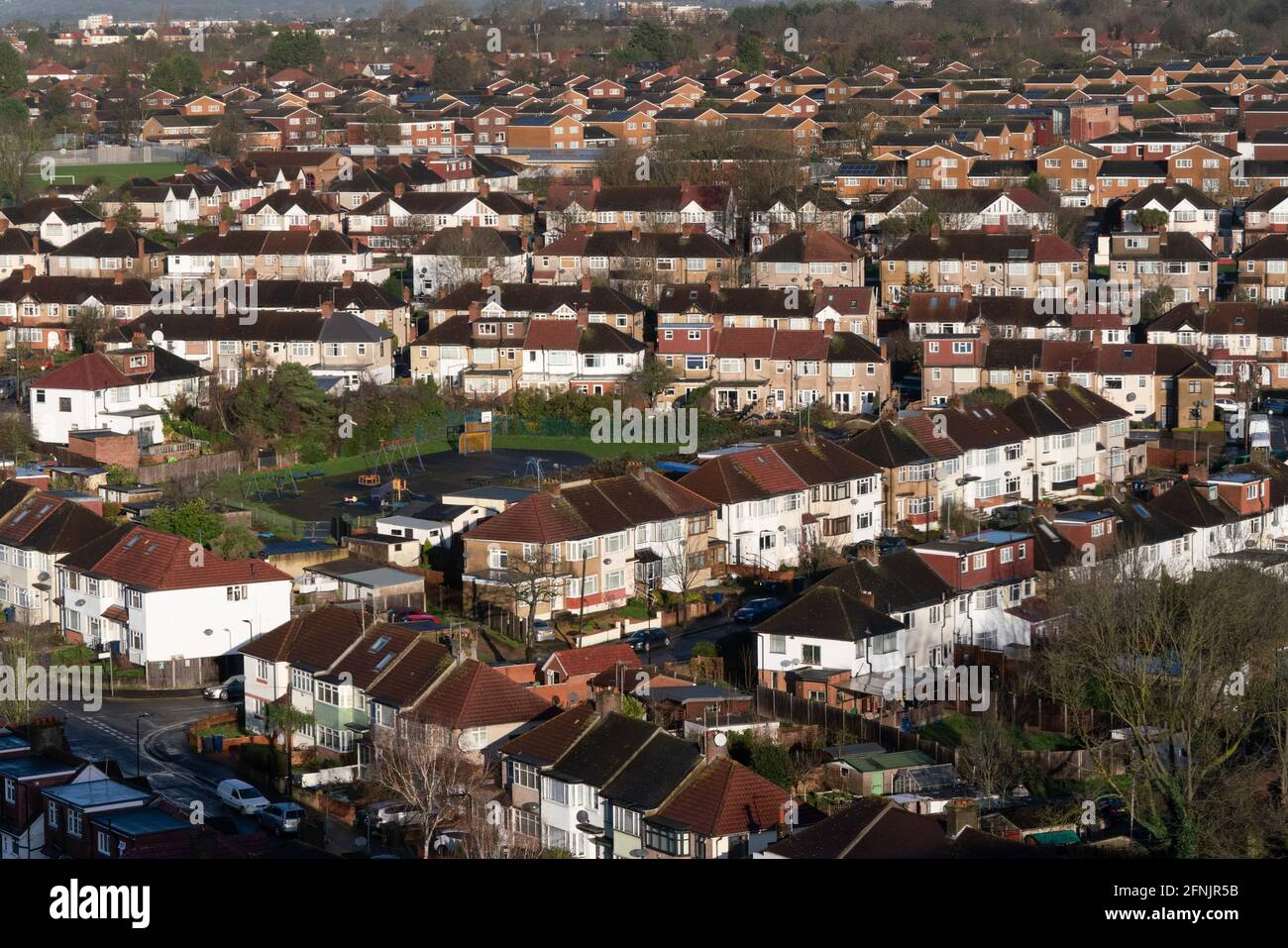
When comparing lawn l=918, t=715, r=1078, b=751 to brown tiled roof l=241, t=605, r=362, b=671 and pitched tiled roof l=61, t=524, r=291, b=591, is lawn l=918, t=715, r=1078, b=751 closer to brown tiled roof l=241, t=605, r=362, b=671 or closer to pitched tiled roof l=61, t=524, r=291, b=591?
brown tiled roof l=241, t=605, r=362, b=671

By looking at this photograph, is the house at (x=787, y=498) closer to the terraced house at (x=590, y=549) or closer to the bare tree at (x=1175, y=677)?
the terraced house at (x=590, y=549)

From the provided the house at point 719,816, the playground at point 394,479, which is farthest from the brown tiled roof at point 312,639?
the playground at point 394,479

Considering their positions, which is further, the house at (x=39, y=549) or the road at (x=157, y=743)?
the house at (x=39, y=549)

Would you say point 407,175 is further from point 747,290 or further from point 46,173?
point 747,290

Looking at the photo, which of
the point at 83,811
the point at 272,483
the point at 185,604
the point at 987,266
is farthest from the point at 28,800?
the point at 987,266

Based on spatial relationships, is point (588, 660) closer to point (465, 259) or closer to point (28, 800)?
point (28, 800)

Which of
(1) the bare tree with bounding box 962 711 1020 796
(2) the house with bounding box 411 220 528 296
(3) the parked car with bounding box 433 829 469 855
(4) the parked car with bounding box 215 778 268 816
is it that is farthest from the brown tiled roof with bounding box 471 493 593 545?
(2) the house with bounding box 411 220 528 296
